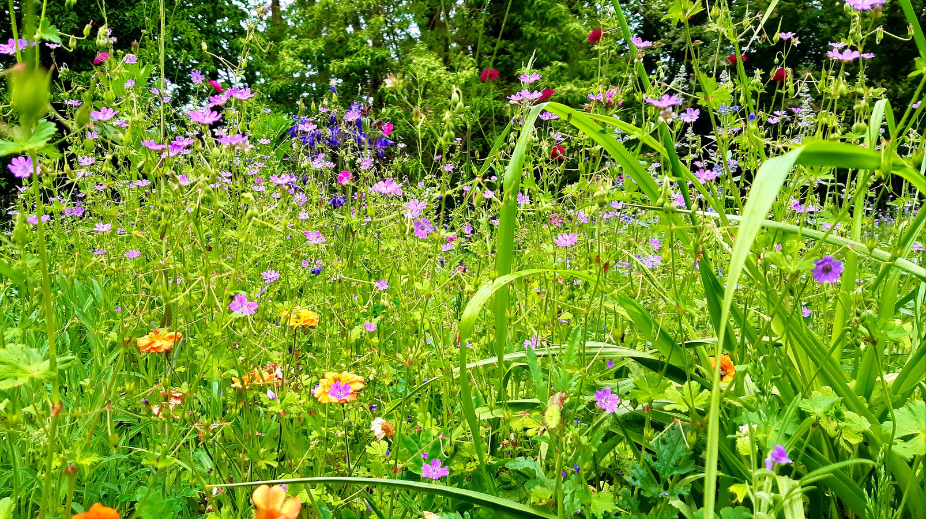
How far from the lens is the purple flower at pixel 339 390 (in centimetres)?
117

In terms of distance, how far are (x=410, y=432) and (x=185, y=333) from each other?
56 centimetres

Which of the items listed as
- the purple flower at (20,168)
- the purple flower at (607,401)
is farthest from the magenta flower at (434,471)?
the purple flower at (20,168)

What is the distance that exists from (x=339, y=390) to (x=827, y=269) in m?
0.85

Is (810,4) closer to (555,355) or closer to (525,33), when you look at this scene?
(525,33)

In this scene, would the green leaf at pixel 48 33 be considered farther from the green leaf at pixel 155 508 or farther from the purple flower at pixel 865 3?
the purple flower at pixel 865 3

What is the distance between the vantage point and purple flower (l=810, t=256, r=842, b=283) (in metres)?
0.95

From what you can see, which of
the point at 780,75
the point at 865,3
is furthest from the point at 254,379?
the point at 780,75

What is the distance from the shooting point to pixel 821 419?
3.23ft

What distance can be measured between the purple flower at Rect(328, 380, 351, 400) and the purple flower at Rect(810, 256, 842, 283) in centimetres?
82

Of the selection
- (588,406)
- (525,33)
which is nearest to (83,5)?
(525,33)

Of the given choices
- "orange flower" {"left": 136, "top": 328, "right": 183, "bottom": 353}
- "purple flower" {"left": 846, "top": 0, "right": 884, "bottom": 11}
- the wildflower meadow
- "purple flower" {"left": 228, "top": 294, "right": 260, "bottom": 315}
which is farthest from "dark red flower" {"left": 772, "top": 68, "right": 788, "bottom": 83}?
"orange flower" {"left": 136, "top": 328, "right": 183, "bottom": 353}

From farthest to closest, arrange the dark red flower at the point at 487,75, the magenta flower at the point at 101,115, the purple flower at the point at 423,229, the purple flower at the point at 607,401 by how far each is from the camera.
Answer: the dark red flower at the point at 487,75 < the purple flower at the point at 423,229 < the magenta flower at the point at 101,115 < the purple flower at the point at 607,401

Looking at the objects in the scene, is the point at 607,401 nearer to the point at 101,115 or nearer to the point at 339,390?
the point at 339,390

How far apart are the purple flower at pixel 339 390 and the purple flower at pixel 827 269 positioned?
0.82 metres
